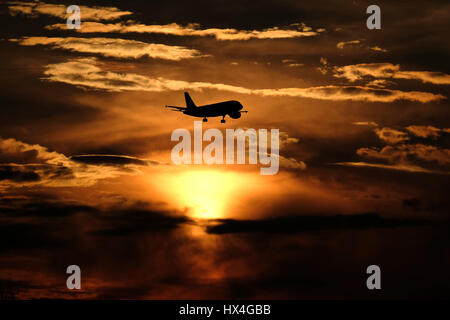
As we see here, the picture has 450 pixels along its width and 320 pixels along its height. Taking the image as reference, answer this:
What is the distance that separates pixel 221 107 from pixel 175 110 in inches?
615

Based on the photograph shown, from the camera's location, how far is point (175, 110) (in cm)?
19938

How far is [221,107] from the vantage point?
196375 millimetres
